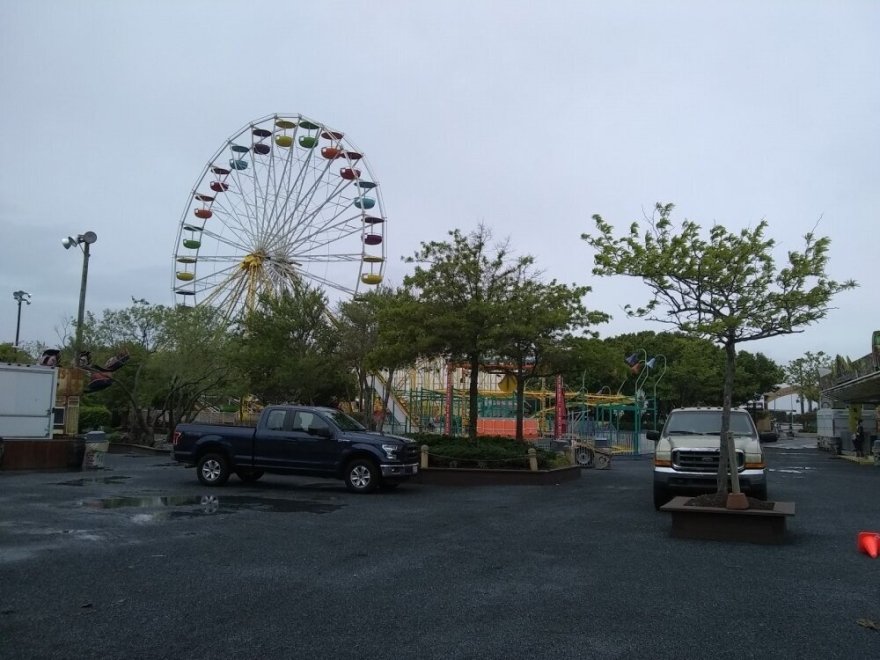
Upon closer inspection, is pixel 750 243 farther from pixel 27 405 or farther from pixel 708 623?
pixel 27 405

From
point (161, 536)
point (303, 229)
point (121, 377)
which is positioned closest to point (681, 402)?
point (303, 229)

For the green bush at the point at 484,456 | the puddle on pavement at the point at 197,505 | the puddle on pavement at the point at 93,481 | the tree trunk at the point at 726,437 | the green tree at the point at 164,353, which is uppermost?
the green tree at the point at 164,353

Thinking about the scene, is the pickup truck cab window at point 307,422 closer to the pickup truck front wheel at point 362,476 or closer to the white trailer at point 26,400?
the pickup truck front wheel at point 362,476

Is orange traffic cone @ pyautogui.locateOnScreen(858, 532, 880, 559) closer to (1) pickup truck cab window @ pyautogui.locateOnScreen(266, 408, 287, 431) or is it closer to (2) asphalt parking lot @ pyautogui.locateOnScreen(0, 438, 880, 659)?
(2) asphalt parking lot @ pyautogui.locateOnScreen(0, 438, 880, 659)

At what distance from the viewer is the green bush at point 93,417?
34344mm

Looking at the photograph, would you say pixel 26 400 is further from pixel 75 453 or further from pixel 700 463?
pixel 700 463

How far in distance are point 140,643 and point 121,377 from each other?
28098 mm

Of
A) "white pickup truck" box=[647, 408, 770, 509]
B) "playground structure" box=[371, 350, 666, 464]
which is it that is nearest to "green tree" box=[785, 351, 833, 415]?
"playground structure" box=[371, 350, 666, 464]

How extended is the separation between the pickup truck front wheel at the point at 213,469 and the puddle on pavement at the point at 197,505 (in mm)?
1921

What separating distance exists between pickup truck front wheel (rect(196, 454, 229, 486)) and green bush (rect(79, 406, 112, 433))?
67.2ft

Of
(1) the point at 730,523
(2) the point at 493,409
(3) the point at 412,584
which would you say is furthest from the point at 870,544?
(2) the point at 493,409

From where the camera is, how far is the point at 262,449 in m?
15.8

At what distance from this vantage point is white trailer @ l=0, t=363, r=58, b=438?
19.3 m

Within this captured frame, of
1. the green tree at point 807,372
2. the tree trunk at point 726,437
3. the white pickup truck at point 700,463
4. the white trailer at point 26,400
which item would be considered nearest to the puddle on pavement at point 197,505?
the white pickup truck at point 700,463
